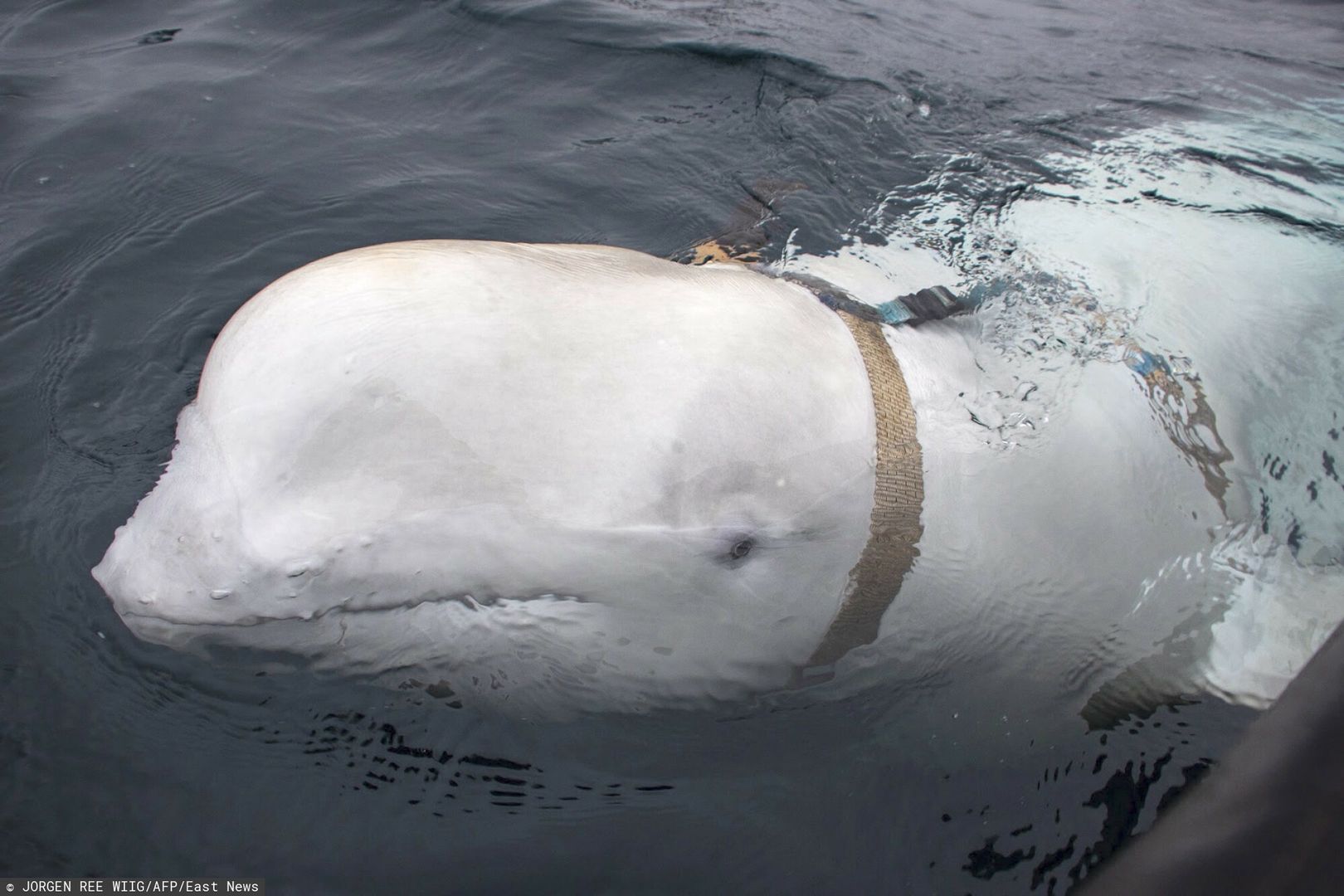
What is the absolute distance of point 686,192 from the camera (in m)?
5.16

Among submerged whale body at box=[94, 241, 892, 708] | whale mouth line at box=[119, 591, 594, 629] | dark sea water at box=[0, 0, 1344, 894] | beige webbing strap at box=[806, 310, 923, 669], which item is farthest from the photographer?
dark sea water at box=[0, 0, 1344, 894]

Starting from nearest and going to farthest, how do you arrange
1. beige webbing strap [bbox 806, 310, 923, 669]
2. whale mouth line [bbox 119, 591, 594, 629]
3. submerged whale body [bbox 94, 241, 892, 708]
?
submerged whale body [bbox 94, 241, 892, 708] → whale mouth line [bbox 119, 591, 594, 629] → beige webbing strap [bbox 806, 310, 923, 669]

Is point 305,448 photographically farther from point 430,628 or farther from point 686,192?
point 686,192

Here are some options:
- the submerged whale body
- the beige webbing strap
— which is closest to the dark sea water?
the beige webbing strap

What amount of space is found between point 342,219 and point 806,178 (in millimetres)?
2349

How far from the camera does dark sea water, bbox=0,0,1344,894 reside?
103 inches

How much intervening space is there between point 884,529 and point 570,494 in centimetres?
84

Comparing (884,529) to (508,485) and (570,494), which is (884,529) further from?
(508,485)

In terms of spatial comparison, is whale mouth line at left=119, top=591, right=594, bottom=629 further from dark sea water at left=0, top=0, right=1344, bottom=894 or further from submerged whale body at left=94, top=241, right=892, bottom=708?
dark sea water at left=0, top=0, right=1344, bottom=894

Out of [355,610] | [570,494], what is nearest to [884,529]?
[570,494]

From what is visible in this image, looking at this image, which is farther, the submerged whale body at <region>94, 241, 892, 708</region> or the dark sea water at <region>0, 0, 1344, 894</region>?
the dark sea water at <region>0, 0, 1344, 894</region>

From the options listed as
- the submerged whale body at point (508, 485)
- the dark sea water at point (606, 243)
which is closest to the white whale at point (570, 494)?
the submerged whale body at point (508, 485)

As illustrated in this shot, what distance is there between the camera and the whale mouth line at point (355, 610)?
2160 millimetres

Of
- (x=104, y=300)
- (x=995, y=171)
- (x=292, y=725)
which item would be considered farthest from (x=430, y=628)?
(x=995, y=171)
